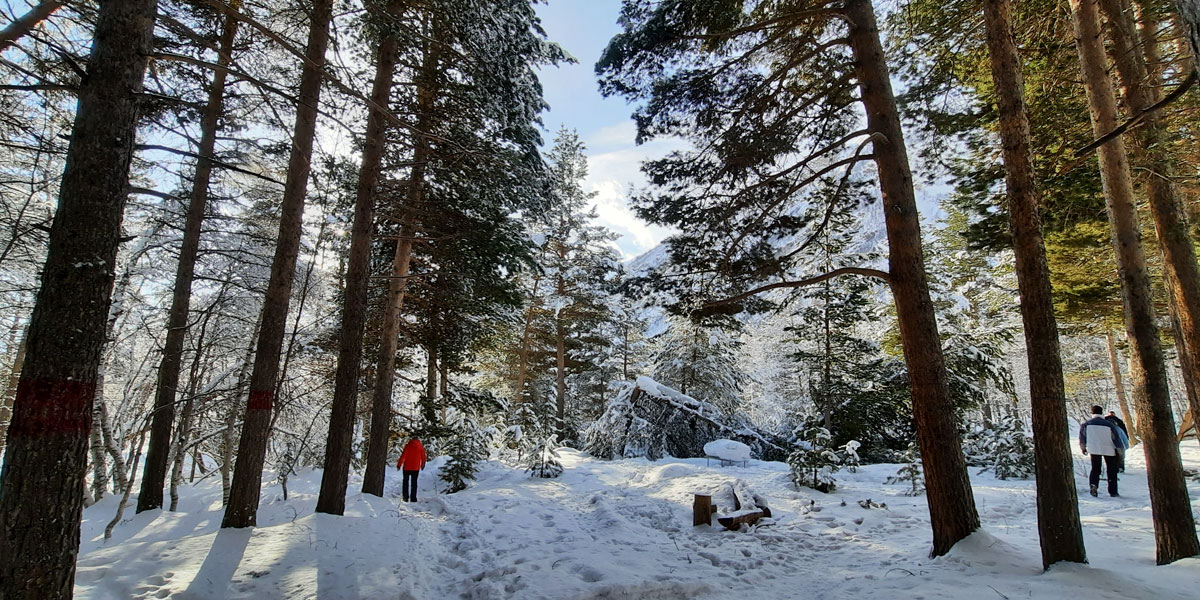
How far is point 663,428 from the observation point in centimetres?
1549

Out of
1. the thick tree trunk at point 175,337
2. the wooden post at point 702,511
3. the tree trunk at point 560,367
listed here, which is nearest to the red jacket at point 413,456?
the thick tree trunk at point 175,337

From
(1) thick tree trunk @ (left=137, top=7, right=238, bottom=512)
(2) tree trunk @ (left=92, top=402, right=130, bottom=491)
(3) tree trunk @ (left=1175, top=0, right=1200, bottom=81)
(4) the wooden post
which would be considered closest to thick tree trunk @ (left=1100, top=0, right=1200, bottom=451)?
(3) tree trunk @ (left=1175, top=0, right=1200, bottom=81)

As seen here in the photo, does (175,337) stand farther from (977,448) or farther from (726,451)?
(977,448)

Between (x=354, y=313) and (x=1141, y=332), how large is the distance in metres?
9.25

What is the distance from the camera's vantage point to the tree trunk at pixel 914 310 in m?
4.78

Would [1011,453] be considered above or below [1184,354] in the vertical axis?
below

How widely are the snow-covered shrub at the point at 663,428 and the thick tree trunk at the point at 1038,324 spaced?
1113 centimetres

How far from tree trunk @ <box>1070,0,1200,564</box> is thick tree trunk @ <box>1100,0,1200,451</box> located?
1.13ft

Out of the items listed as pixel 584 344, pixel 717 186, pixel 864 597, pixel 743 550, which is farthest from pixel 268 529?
pixel 584 344

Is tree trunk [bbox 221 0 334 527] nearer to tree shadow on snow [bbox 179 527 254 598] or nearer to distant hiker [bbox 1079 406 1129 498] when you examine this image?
tree shadow on snow [bbox 179 527 254 598]

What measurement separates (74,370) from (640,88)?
6453 mm

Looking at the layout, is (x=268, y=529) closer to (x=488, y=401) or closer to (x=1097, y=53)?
(x=488, y=401)

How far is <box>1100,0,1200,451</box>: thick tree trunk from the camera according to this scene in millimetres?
5129

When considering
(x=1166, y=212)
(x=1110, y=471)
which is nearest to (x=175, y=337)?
(x=1166, y=212)
